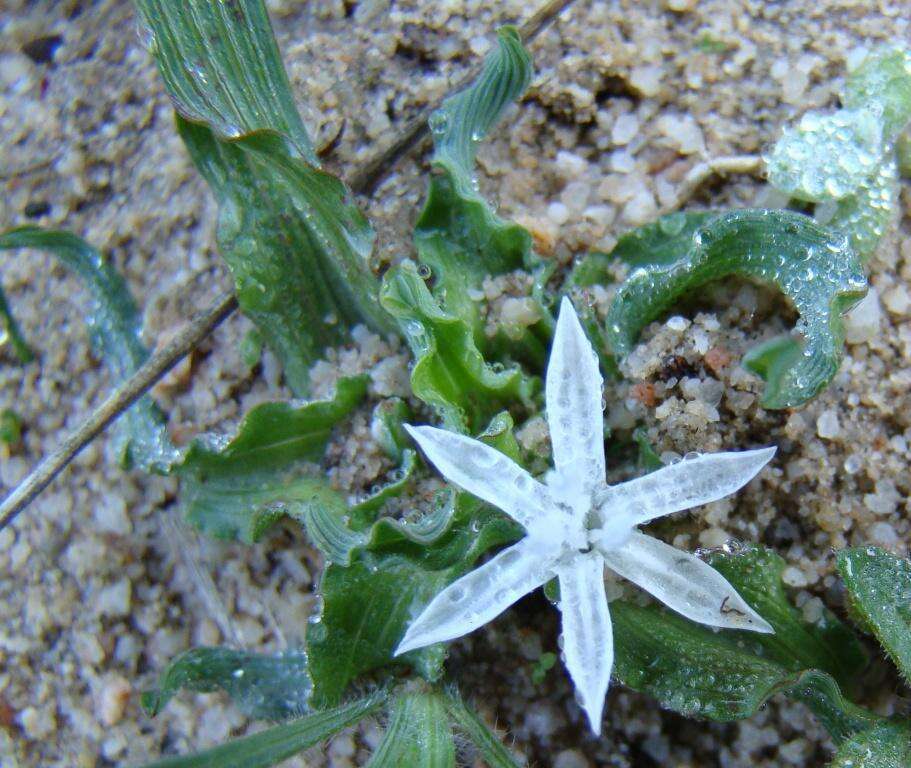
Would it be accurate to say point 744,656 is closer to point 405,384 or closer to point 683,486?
point 683,486

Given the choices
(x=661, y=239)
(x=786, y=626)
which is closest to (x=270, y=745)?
(x=786, y=626)

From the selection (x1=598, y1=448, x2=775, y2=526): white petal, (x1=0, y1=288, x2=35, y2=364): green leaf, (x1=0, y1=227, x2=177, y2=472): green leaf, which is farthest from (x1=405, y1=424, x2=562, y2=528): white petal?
(x1=0, y1=288, x2=35, y2=364): green leaf

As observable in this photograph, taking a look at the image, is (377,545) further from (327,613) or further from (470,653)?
(470,653)

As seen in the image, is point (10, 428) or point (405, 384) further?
point (10, 428)

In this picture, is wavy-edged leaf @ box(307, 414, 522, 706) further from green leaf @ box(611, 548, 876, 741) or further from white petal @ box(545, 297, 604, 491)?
green leaf @ box(611, 548, 876, 741)

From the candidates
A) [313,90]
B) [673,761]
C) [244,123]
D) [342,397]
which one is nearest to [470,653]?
[673,761]

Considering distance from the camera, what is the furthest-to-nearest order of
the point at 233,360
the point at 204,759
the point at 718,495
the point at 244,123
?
the point at 233,360 → the point at 244,123 → the point at 204,759 → the point at 718,495

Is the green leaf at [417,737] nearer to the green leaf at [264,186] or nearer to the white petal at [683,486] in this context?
the white petal at [683,486]

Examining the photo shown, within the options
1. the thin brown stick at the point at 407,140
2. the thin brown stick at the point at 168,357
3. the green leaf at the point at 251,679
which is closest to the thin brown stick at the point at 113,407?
the thin brown stick at the point at 168,357
